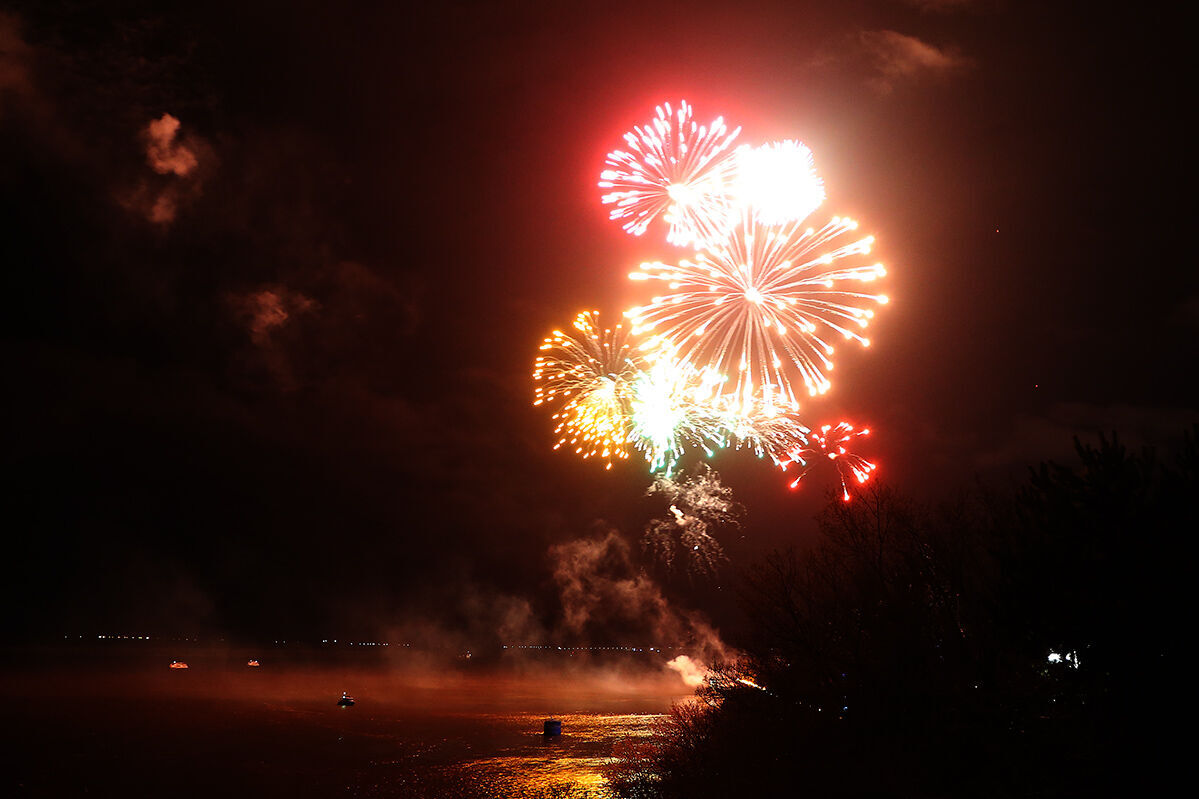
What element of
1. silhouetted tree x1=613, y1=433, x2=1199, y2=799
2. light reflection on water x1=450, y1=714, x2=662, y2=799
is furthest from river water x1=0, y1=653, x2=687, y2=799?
silhouetted tree x1=613, y1=433, x2=1199, y2=799

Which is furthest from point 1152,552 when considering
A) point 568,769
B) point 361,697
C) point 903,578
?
point 361,697

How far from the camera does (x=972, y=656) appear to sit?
75.3 feet

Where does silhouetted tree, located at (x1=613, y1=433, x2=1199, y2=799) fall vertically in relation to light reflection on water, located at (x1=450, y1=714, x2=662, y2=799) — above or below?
above

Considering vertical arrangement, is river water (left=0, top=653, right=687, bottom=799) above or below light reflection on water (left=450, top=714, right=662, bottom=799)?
above

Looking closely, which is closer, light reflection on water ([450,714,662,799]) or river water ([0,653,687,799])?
light reflection on water ([450,714,662,799])

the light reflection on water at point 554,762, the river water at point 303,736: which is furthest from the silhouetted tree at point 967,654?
the river water at point 303,736

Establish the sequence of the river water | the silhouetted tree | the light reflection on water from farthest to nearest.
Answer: the river water
the light reflection on water
the silhouetted tree

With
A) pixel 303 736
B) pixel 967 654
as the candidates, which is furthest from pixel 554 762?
pixel 967 654

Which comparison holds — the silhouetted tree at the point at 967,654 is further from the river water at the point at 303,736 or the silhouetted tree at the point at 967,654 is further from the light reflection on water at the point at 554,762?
the river water at the point at 303,736

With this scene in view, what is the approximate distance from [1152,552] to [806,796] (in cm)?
1492

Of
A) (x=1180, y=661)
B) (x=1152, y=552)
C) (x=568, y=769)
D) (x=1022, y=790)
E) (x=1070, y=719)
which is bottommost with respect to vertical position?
(x=568, y=769)

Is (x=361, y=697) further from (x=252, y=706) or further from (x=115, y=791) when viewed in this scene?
(x=115, y=791)

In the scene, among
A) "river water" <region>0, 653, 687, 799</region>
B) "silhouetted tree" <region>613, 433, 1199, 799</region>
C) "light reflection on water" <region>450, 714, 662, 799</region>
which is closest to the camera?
"silhouetted tree" <region>613, 433, 1199, 799</region>

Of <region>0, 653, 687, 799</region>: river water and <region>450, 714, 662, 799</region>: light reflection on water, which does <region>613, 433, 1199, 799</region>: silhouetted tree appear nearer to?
<region>450, 714, 662, 799</region>: light reflection on water
